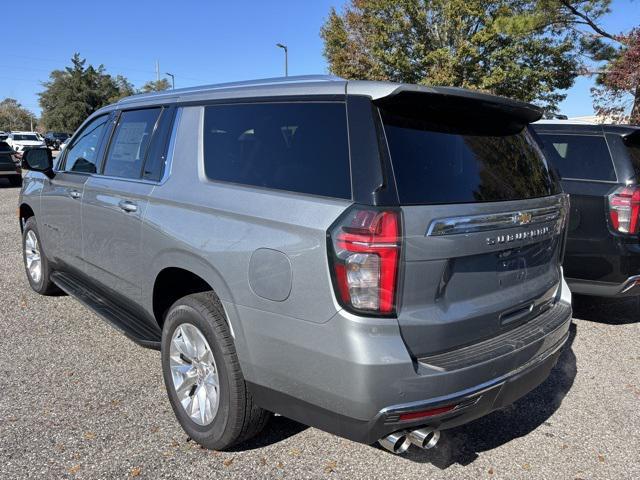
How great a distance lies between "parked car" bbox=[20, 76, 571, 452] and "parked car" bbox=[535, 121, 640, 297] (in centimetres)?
183

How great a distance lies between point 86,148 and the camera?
14.8 ft

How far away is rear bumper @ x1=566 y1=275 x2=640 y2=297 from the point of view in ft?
15.4

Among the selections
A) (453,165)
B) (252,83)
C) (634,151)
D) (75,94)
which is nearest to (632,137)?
(634,151)

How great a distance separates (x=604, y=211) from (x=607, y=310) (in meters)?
1.47

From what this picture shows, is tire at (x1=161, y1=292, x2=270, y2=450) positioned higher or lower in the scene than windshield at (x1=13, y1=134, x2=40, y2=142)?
lower

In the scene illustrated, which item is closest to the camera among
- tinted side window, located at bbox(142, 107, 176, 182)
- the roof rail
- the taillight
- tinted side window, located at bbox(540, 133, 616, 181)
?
the roof rail

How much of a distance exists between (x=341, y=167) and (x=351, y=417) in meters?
→ 1.03

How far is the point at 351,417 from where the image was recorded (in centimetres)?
222

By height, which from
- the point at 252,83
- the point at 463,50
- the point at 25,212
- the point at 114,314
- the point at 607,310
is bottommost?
the point at 607,310

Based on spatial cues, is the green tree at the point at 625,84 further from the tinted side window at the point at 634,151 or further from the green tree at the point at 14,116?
the green tree at the point at 14,116

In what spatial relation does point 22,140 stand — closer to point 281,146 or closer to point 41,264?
point 41,264

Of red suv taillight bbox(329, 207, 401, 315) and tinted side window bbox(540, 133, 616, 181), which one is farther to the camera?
tinted side window bbox(540, 133, 616, 181)

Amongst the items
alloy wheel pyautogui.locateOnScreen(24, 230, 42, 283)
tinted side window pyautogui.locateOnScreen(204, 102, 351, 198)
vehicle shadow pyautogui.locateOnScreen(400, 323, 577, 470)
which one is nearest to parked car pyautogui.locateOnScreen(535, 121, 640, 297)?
vehicle shadow pyautogui.locateOnScreen(400, 323, 577, 470)

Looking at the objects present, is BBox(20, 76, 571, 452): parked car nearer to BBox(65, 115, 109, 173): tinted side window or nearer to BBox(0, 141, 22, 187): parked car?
BBox(65, 115, 109, 173): tinted side window
